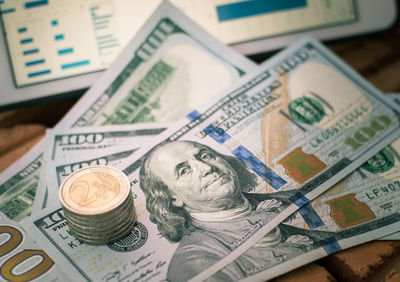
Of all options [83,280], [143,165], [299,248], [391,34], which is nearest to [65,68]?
[143,165]

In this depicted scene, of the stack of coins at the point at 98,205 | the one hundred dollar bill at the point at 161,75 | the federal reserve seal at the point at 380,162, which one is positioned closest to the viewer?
the stack of coins at the point at 98,205

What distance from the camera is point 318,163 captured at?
664 mm

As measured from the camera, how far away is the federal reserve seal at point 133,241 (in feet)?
1.83

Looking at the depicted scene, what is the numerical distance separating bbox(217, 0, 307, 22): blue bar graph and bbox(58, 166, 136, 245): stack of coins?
17.8 inches

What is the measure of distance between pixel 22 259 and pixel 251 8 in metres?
0.62

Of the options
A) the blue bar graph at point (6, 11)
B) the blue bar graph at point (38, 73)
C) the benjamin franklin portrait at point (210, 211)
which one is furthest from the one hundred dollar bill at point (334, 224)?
the blue bar graph at point (6, 11)

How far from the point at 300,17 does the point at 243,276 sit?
57 cm

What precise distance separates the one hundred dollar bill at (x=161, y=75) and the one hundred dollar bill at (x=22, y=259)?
227 mm

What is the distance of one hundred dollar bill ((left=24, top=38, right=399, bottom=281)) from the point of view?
552mm

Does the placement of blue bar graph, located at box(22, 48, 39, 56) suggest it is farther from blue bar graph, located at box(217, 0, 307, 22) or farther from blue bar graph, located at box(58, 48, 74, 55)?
blue bar graph, located at box(217, 0, 307, 22)

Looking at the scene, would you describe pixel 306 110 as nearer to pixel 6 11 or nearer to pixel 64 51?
pixel 64 51

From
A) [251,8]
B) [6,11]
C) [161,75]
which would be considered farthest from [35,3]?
[251,8]

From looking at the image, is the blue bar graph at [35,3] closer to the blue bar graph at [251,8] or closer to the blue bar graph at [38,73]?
the blue bar graph at [38,73]

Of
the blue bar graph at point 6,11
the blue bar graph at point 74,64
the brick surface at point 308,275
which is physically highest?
the blue bar graph at point 6,11
